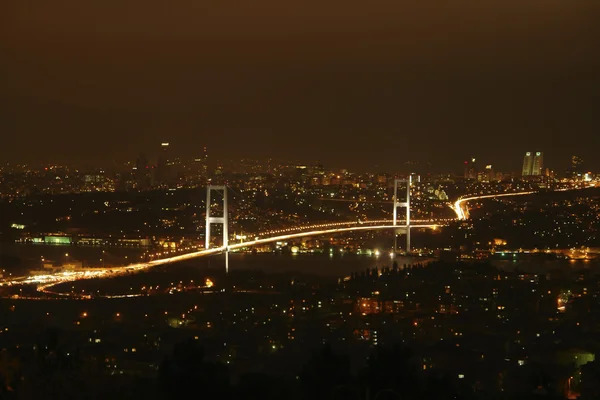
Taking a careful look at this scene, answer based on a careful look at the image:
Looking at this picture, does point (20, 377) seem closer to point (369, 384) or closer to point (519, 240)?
point (369, 384)

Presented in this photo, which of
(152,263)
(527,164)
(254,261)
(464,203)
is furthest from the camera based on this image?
(527,164)

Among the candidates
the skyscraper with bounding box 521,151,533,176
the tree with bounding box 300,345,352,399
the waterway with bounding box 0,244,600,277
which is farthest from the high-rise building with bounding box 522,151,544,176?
the tree with bounding box 300,345,352,399

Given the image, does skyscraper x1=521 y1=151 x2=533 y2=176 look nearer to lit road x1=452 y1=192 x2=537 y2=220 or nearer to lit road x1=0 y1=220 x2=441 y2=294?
lit road x1=452 y1=192 x2=537 y2=220

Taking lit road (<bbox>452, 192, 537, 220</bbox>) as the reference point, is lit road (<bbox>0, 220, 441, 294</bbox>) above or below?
below

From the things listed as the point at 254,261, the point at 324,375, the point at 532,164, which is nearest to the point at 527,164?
the point at 532,164

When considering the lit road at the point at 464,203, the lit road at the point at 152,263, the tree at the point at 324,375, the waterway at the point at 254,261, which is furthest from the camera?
the lit road at the point at 464,203

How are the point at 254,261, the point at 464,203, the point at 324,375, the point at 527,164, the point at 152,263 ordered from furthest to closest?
the point at 527,164 → the point at 464,203 → the point at 254,261 → the point at 152,263 → the point at 324,375

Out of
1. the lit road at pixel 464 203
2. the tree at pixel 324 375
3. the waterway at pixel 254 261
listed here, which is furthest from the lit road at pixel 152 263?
the tree at pixel 324 375

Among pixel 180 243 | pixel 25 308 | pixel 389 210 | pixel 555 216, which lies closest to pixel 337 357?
pixel 25 308

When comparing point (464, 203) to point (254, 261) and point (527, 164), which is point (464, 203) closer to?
point (527, 164)

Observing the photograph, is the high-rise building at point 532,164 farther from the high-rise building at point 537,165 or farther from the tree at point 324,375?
the tree at point 324,375
